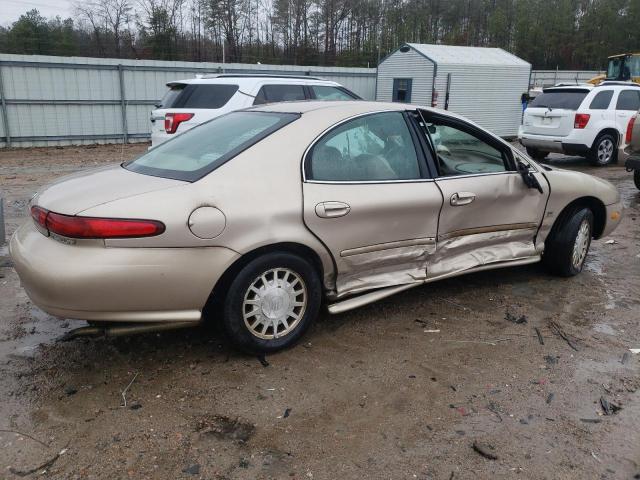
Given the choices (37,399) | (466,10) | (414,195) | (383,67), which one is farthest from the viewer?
(466,10)

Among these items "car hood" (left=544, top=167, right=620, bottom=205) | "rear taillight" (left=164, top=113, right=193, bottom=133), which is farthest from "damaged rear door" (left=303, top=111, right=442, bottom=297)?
"rear taillight" (left=164, top=113, right=193, bottom=133)

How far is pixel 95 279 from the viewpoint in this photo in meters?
2.93

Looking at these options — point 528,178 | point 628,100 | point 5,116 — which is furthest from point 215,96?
point 628,100

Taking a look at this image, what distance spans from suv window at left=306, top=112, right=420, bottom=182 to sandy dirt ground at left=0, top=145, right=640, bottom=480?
1101 mm

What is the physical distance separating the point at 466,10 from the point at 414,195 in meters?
59.2

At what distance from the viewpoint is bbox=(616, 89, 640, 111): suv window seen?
40.0ft

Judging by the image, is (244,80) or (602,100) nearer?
(244,80)

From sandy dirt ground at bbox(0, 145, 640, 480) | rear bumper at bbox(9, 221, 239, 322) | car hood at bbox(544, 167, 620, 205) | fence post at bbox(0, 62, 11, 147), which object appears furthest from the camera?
fence post at bbox(0, 62, 11, 147)

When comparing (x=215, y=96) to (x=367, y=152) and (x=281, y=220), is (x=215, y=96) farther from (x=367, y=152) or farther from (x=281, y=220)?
(x=281, y=220)

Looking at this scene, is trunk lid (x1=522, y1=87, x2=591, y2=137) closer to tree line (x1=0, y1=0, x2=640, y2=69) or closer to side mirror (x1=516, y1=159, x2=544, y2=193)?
side mirror (x1=516, y1=159, x2=544, y2=193)

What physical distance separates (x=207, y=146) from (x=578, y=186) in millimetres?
3198

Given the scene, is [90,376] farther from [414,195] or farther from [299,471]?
[414,195]

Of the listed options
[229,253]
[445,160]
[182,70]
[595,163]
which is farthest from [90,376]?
[182,70]

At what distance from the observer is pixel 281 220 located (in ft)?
11.1
